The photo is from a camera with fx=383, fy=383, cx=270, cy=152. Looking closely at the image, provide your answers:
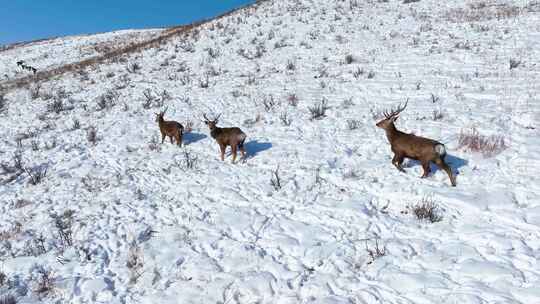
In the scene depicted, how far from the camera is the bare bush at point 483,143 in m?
7.39

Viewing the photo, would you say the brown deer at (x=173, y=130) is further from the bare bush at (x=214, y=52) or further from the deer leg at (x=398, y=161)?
the bare bush at (x=214, y=52)

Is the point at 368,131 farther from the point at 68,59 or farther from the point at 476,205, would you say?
the point at 68,59

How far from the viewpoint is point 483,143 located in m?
7.55

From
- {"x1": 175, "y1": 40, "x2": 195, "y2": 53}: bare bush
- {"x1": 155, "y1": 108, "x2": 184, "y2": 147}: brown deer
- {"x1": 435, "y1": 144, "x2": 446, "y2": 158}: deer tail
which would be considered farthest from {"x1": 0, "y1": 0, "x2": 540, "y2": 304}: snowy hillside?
{"x1": 175, "y1": 40, "x2": 195, "y2": 53}: bare bush

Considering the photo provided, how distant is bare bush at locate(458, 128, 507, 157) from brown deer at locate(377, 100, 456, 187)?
4.19 ft

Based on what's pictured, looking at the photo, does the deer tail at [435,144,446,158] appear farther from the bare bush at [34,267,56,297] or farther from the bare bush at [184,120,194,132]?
the bare bush at [184,120,194,132]

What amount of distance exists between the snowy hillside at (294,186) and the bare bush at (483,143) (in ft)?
0.11

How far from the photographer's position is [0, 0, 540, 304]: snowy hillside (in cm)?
508

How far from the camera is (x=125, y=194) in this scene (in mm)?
7930

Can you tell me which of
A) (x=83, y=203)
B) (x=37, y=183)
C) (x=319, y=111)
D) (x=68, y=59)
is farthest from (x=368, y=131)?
(x=68, y=59)

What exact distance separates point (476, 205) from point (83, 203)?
7.22 m

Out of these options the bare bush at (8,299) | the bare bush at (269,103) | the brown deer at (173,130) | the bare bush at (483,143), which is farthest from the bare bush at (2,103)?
the bare bush at (483,143)

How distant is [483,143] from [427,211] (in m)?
2.64

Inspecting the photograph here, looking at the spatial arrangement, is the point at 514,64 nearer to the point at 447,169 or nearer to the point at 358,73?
the point at 358,73
